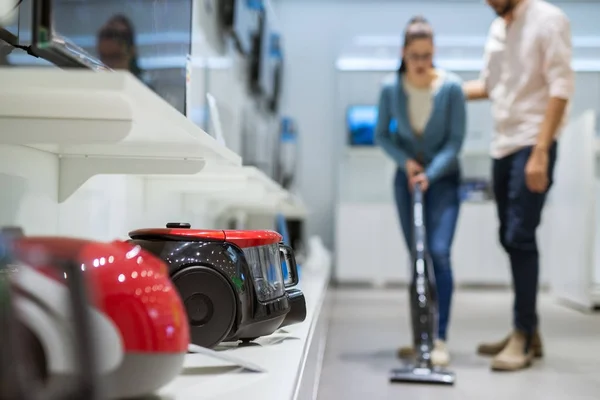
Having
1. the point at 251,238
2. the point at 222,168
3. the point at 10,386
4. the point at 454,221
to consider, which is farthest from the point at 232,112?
the point at 10,386

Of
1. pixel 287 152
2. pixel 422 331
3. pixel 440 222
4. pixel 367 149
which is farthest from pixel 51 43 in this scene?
pixel 367 149

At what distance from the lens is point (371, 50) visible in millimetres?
6375

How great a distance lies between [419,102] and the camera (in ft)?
8.43

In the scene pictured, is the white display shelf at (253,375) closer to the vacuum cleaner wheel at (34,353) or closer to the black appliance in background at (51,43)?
the vacuum cleaner wheel at (34,353)

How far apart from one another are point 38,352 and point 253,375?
44 cm

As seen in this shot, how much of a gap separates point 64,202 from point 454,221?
57.5 inches

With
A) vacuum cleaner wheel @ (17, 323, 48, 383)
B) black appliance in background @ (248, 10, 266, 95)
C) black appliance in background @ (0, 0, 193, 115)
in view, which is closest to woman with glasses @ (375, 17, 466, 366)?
black appliance in background @ (0, 0, 193, 115)

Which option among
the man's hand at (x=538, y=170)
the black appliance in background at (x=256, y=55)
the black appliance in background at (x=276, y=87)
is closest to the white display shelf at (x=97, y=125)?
the man's hand at (x=538, y=170)

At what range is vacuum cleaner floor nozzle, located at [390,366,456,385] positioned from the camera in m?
1.98

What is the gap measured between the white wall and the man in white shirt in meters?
4.17

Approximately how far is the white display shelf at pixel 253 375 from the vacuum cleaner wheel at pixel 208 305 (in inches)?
1.7

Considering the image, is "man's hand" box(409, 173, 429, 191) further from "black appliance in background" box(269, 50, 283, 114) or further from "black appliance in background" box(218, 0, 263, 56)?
"black appliance in background" box(269, 50, 283, 114)

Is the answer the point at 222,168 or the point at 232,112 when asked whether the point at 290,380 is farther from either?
the point at 232,112

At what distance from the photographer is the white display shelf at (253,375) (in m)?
0.85
